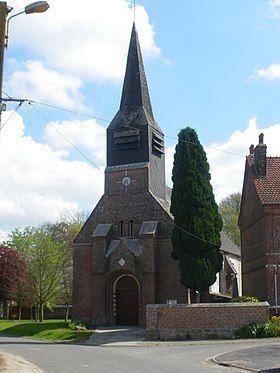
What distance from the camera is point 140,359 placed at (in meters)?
19.0

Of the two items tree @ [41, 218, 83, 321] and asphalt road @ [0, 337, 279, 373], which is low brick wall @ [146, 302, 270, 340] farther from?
tree @ [41, 218, 83, 321]

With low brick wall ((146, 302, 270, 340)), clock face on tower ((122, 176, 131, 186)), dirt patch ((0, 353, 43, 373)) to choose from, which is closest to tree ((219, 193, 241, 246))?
clock face on tower ((122, 176, 131, 186))

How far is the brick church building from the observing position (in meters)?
35.6

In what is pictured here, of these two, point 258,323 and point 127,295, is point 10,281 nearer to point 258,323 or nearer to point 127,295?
point 127,295

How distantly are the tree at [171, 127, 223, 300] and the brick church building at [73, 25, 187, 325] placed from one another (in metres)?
3.84

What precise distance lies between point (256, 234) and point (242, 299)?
575 centimetres

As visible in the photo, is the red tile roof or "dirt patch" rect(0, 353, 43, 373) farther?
the red tile roof

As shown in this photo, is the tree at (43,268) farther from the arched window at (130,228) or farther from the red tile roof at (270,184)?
the red tile roof at (270,184)

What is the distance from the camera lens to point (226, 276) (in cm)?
5097

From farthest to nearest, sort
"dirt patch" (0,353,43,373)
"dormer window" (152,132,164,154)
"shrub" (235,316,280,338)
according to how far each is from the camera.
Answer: "dormer window" (152,132,164,154), "shrub" (235,316,280,338), "dirt patch" (0,353,43,373)

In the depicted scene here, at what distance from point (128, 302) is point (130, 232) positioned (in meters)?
4.82

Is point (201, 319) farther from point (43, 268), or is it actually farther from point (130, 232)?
point (43, 268)

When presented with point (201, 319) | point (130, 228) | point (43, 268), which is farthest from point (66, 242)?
point (201, 319)

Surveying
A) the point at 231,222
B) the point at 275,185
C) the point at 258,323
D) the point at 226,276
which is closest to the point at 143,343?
the point at 258,323
